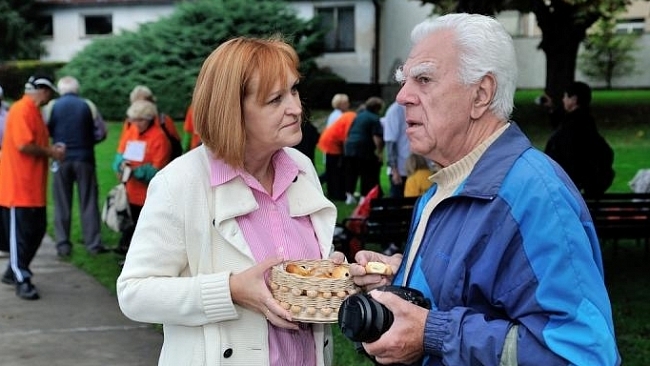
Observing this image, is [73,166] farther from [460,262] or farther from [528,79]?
[528,79]

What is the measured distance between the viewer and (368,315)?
219 cm

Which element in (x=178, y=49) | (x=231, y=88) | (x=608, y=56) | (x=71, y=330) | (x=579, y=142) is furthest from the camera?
(x=608, y=56)

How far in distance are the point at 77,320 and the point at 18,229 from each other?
1232mm

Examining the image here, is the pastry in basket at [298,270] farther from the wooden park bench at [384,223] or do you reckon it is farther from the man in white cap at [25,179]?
the wooden park bench at [384,223]

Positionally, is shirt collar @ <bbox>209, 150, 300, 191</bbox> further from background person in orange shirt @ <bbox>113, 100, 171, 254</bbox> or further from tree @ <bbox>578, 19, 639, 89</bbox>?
tree @ <bbox>578, 19, 639, 89</bbox>

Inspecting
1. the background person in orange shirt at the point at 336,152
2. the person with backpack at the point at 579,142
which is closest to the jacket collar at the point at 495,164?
the person with backpack at the point at 579,142

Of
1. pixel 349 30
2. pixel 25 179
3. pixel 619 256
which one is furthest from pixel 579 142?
pixel 349 30

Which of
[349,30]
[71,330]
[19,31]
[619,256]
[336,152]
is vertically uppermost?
[349,30]

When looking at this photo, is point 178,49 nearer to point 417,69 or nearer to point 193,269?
point 193,269

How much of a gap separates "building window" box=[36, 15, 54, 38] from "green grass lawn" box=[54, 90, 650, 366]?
13908 millimetres

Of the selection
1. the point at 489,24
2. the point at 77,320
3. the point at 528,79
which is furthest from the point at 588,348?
the point at 528,79

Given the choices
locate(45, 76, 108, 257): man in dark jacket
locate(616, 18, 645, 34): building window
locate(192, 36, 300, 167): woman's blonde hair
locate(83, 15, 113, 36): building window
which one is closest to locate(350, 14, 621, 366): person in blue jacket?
locate(192, 36, 300, 167): woman's blonde hair

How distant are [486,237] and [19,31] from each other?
125 ft

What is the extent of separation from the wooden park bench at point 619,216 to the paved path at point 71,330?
15.6ft
